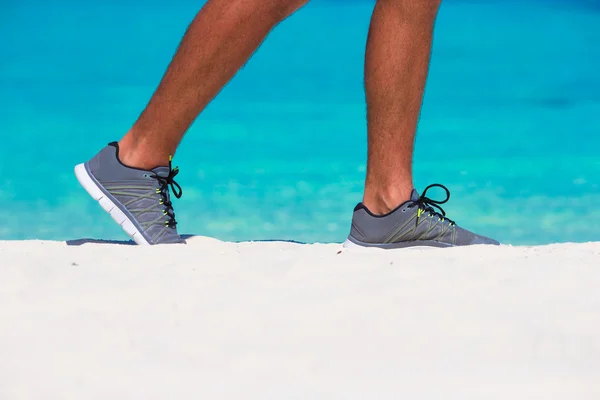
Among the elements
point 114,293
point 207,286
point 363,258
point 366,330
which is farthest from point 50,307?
point 363,258

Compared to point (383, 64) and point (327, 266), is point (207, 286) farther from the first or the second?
point (383, 64)

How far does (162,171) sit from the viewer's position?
7.43 ft

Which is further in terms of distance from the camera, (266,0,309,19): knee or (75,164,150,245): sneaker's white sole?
(75,164,150,245): sneaker's white sole

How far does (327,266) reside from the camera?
5.84 feet

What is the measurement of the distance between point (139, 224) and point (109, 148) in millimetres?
207

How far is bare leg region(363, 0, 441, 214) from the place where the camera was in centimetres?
Answer: 215

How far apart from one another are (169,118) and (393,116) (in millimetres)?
544

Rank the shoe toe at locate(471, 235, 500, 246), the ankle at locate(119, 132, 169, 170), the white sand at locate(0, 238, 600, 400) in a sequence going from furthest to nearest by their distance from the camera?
the shoe toe at locate(471, 235, 500, 246) → the ankle at locate(119, 132, 169, 170) → the white sand at locate(0, 238, 600, 400)

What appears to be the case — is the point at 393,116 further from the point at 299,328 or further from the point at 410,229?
the point at 299,328

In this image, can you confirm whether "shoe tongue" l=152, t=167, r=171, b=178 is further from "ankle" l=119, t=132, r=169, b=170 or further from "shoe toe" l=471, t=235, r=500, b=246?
"shoe toe" l=471, t=235, r=500, b=246

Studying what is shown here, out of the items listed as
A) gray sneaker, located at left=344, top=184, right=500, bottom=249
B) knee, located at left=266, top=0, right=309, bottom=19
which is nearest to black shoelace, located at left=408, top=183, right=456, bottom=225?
gray sneaker, located at left=344, top=184, right=500, bottom=249

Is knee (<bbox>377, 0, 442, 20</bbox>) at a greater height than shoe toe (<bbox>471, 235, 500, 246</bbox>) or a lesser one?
greater

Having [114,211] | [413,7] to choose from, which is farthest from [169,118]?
[413,7]

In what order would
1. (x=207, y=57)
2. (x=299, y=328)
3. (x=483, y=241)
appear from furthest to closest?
(x=483, y=241)
(x=207, y=57)
(x=299, y=328)
